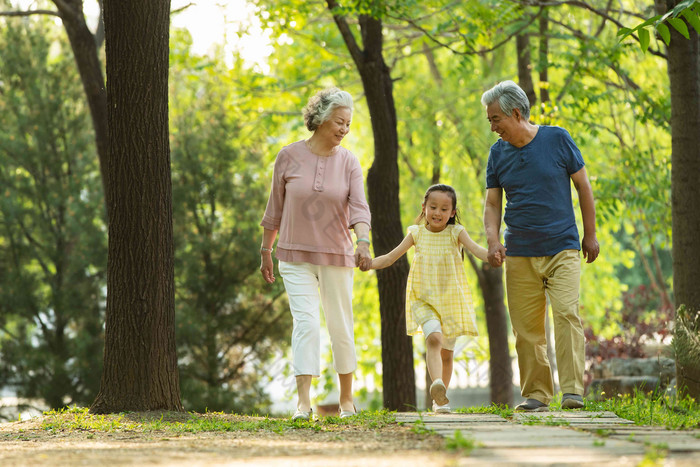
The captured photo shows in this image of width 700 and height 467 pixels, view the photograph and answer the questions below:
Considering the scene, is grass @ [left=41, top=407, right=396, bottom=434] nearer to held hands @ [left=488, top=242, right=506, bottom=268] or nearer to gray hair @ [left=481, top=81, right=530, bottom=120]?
held hands @ [left=488, top=242, right=506, bottom=268]

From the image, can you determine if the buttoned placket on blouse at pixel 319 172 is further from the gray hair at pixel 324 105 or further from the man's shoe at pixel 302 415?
the man's shoe at pixel 302 415

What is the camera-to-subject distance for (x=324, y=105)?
6.04 meters

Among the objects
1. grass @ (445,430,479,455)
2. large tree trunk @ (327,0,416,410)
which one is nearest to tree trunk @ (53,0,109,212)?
large tree trunk @ (327,0,416,410)

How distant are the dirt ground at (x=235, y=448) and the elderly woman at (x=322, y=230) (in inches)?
37.5

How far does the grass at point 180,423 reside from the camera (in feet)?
17.0

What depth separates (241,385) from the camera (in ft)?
47.3

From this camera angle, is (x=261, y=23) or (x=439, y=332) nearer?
(x=439, y=332)

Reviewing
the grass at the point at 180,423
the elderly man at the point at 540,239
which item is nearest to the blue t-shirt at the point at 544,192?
the elderly man at the point at 540,239

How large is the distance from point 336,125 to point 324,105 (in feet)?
0.55

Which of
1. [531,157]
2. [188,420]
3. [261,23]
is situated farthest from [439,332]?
[261,23]

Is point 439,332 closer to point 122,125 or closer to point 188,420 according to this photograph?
point 188,420

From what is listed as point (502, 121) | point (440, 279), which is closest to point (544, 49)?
point (502, 121)

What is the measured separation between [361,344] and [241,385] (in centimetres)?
749

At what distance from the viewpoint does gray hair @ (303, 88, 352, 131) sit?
5.99 meters
